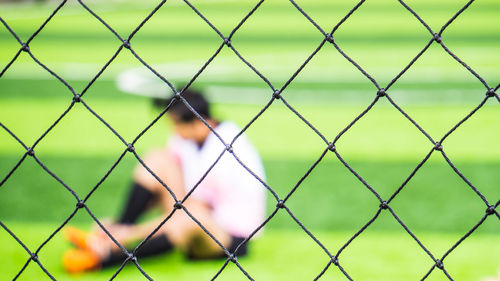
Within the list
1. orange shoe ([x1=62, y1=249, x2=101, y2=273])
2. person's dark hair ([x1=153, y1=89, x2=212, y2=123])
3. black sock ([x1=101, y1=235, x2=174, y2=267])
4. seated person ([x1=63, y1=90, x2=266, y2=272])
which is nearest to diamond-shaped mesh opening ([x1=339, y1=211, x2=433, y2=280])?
seated person ([x1=63, y1=90, x2=266, y2=272])

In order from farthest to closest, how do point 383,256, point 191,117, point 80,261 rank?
point 383,256 < point 191,117 < point 80,261

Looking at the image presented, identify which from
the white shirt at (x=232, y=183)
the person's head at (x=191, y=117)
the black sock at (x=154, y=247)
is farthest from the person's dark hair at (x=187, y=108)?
the black sock at (x=154, y=247)

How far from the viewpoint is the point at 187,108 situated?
3.87 metres

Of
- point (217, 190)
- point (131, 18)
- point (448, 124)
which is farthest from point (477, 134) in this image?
point (131, 18)

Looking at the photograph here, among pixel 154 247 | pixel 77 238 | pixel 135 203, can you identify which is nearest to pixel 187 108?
pixel 135 203

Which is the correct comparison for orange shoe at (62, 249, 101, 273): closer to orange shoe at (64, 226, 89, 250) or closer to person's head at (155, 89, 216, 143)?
orange shoe at (64, 226, 89, 250)

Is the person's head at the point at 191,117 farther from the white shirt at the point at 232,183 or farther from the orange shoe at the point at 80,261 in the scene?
the orange shoe at the point at 80,261

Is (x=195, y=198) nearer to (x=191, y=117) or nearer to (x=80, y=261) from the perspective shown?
(x=191, y=117)

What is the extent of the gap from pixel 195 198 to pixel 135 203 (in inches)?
18.0

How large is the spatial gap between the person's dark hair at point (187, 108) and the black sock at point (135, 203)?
54cm

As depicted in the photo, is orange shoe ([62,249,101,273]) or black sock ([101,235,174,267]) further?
black sock ([101,235,174,267])

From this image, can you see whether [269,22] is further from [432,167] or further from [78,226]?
[78,226]

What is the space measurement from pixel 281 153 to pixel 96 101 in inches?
108

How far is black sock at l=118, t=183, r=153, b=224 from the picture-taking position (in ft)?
13.4
